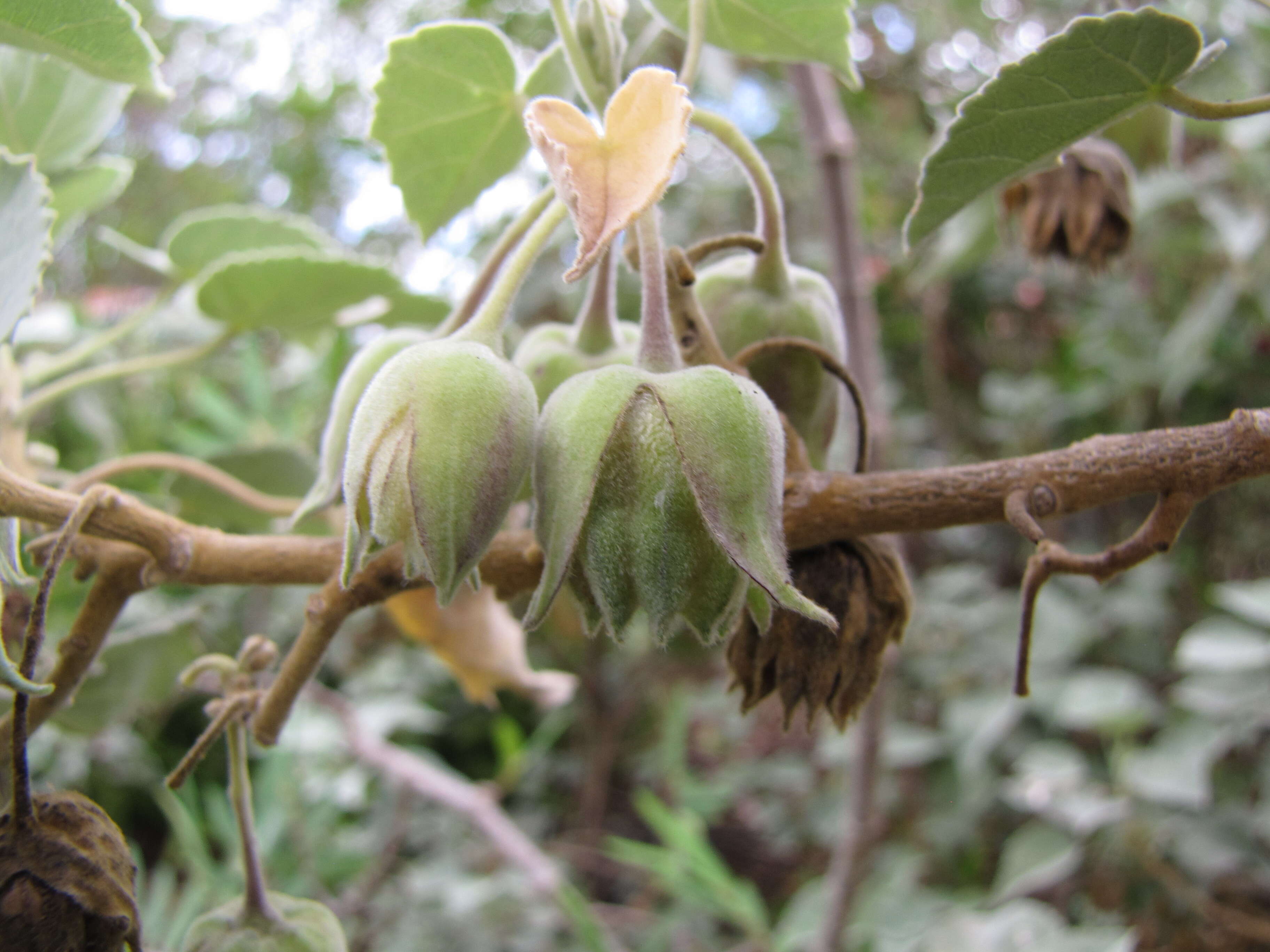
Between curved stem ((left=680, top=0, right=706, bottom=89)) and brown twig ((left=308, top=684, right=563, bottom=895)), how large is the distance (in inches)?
42.2

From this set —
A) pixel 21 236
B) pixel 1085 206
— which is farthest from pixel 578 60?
pixel 1085 206

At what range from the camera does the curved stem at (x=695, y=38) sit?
0.52m

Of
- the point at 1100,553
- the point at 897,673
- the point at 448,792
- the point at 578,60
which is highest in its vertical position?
the point at 578,60

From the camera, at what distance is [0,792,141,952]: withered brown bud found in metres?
0.38

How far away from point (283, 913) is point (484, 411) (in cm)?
32

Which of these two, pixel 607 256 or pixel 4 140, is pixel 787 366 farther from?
pixel 4 140

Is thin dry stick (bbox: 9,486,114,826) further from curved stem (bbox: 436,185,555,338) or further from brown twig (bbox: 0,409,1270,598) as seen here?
curved stem (bbox: 436,185,555,338)

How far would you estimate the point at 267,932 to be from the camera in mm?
491

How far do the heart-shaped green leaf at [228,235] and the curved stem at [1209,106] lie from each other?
2.17 ft

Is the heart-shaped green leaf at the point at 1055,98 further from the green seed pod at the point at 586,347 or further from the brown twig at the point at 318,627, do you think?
the brown twig at the point at 318,627

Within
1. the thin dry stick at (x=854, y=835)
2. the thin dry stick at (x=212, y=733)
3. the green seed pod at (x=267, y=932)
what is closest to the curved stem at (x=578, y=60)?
the thin dry stick at (x=212, y=733)

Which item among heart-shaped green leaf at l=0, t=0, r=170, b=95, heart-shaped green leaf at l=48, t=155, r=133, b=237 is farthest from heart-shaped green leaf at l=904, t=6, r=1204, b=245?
heart-shaped green leaf at l=48, t=155, r=133, b=237

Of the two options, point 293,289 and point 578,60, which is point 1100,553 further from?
point 293,289

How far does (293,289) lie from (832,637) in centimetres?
52
